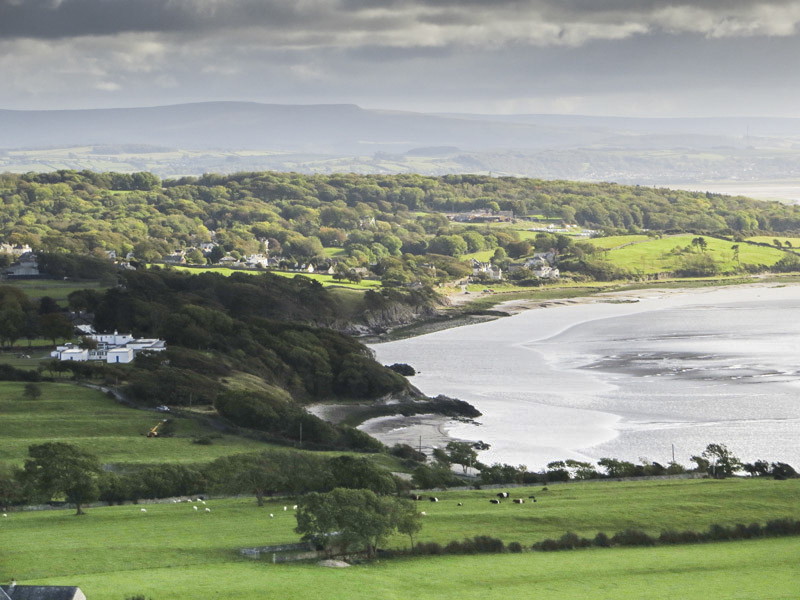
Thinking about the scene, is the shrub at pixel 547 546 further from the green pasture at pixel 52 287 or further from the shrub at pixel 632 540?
the green pasture at pixel 52 287

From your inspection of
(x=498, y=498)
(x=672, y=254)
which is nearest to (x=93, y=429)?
(x=498, y=498)

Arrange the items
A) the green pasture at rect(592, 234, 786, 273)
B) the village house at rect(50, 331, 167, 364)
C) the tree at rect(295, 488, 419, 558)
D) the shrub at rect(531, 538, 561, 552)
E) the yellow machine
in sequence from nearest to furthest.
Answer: the tree at rect(295, 488, 419, 558) < the shrub at rect(531, 538, 561, 552) < the yellow machine < the village house at rect(50, 331, 167, 364) < the green pasture at rect(592, 234, 786, 273)


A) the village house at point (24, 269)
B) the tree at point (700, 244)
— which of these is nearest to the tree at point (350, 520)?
the village house at point (24, 269)

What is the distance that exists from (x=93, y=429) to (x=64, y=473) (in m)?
13.9

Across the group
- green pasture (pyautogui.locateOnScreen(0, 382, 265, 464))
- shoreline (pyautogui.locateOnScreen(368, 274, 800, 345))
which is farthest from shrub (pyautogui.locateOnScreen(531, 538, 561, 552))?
shoreline (pyautogui.locateOnScreen(368, 274, 800, 345))

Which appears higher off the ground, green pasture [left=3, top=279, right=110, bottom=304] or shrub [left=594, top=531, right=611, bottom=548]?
green pasture [left=3, top=279, right=110, bottom=304]

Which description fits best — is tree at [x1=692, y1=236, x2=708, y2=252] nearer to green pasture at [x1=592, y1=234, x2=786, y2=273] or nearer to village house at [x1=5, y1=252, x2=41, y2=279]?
Result: green pasture at [x1=592, y1=234, x2=786, y2=273]

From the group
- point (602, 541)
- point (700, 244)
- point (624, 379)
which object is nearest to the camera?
point (602, 541)

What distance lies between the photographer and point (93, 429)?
172 feet

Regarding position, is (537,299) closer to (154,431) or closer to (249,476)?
(154,431)

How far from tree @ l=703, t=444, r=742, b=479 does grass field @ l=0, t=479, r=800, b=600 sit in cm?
553

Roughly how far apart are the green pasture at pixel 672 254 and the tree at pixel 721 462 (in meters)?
113

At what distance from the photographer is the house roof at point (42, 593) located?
24281 millimetres

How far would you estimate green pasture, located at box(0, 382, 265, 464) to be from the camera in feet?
158
